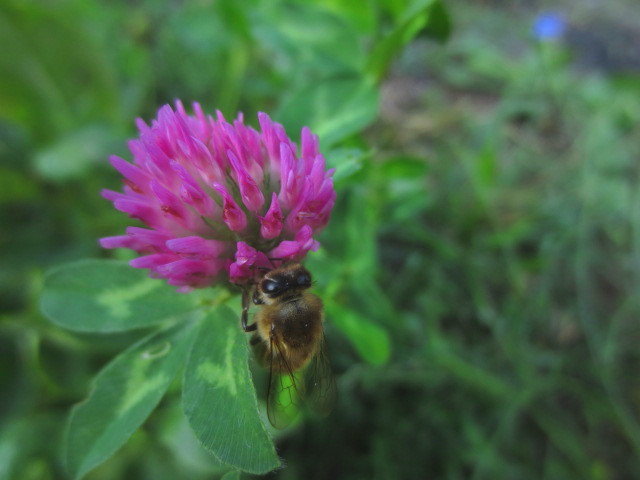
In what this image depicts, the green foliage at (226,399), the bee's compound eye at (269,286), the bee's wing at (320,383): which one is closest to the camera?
the green foliage at (226,399)

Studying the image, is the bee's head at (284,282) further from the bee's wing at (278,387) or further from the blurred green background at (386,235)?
the blurred green background at (386,235)

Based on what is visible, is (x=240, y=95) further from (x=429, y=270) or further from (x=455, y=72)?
(x=455, y=72)

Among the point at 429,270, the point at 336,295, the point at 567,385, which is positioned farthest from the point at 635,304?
the point at 336,295

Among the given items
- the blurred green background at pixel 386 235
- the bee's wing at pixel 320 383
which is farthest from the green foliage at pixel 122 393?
the blurred green background at pixel 386 235

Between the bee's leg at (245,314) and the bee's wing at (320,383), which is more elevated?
the bee's leg at (245,314)

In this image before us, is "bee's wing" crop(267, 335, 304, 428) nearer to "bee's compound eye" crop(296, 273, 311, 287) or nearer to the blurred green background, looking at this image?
→ "bee's compound eye" crop(296, 273, 311, 287)

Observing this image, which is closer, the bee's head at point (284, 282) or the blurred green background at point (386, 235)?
the bee's head at point (284, 282)
